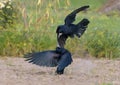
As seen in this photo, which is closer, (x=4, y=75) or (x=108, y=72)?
(x=4, y=75)

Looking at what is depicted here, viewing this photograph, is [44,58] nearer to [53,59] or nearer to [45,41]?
[53,59]

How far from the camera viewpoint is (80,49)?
12.0 m

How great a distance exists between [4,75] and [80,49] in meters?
3.16

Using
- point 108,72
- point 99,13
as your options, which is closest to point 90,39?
point 108,72

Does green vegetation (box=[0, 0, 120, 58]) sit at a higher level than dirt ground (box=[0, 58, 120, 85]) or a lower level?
higher

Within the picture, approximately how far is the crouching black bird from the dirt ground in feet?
0.53

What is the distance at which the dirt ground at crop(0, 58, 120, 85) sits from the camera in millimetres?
8667

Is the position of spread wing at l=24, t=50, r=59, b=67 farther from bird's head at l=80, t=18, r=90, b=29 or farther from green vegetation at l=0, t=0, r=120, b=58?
green vegetation at l=0, t=0, r=120, b=58

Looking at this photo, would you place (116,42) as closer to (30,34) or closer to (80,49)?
(80,49)

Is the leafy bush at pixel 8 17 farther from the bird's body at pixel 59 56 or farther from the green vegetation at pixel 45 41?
the bird's body at pixel 59 56

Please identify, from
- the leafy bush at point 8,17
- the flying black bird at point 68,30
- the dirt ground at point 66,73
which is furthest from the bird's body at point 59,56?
the leafy bush at point 8,17

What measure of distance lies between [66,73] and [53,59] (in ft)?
1.13

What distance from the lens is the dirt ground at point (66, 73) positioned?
8667 millimetres

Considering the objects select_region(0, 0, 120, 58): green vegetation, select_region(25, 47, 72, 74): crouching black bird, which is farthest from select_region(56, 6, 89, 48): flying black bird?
select_region(0, 0, 120, 58): green vegetation
